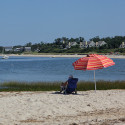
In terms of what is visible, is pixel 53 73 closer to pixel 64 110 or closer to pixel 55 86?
pixel 55 86

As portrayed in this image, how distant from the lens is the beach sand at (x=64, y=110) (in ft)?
30.7

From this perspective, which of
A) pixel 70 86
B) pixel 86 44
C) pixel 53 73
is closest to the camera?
pixel 70 86

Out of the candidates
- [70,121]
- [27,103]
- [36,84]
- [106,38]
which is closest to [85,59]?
[27,103]

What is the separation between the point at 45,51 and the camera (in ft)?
536

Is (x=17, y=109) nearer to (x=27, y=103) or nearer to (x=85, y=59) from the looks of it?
(x=27, y=103)

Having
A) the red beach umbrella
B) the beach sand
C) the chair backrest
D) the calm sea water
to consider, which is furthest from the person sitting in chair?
the calm sea water

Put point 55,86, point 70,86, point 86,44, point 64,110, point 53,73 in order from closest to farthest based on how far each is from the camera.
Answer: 1. point 64,110
2. point 70,86
3. point 55,86
4. point 53,73
5. point 86,44

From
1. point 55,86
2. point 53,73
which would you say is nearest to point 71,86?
point 55,86

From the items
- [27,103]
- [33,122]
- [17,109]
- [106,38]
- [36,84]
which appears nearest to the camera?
[33,122]

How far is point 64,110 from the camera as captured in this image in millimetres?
10734

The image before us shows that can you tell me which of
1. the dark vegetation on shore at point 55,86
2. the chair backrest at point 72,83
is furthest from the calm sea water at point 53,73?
the chair backrest at point 72,83

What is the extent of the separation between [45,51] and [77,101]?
498 feet

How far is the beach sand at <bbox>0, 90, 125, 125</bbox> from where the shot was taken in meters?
9.35

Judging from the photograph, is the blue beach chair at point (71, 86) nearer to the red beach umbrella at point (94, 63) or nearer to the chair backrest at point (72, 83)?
the chair backrest at point (72, 83)
